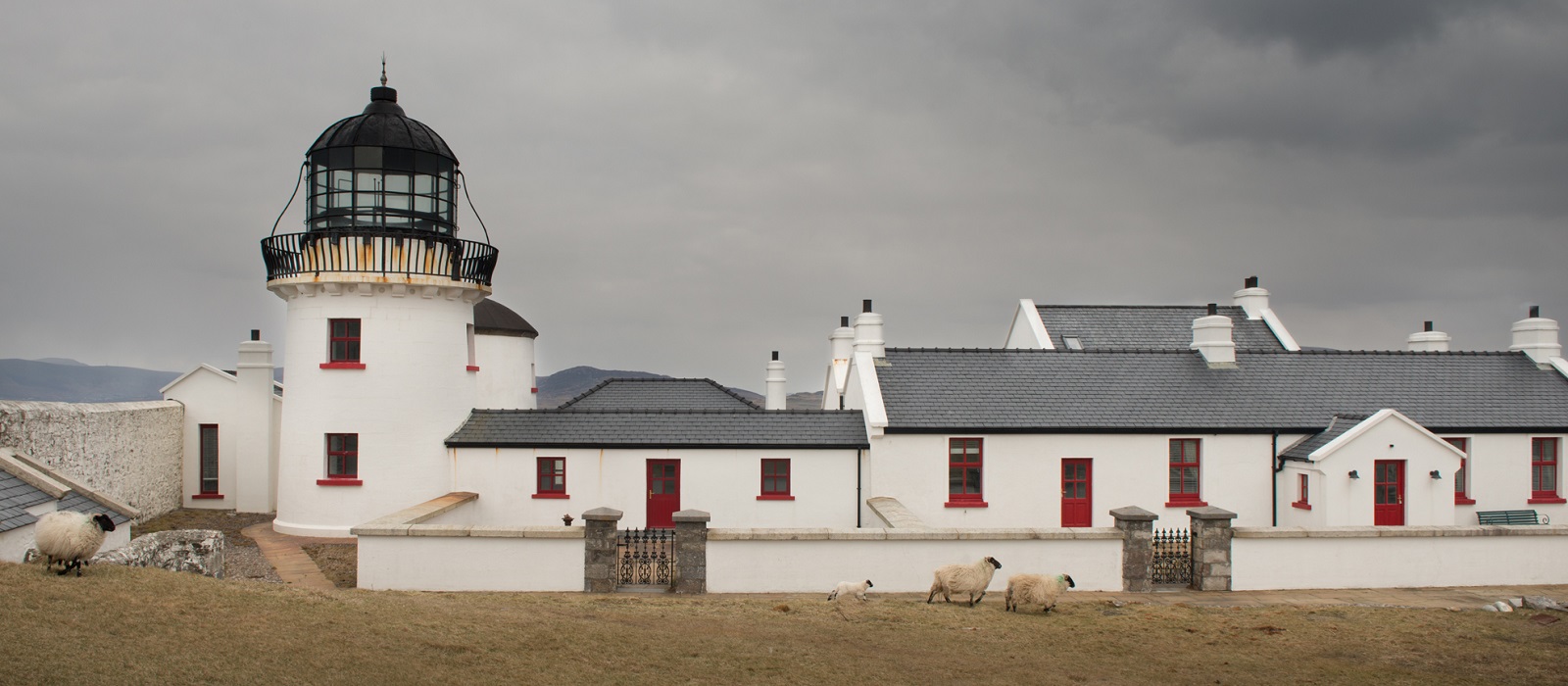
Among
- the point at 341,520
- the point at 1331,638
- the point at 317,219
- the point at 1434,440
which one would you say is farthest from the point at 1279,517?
the point at 317,219

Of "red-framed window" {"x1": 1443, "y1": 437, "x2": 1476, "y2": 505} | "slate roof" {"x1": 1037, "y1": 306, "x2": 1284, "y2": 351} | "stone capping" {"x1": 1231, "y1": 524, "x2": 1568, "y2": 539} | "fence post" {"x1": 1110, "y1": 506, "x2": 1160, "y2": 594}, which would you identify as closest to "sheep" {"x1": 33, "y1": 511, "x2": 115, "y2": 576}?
"fence post" {"x1": 1110, "y1": 506, "x2": 1160, "y2": 594}

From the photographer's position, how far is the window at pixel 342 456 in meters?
20.6

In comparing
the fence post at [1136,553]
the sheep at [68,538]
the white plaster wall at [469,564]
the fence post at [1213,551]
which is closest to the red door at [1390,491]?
the fence post at [1213,551]

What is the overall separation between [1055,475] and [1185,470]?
3098mm

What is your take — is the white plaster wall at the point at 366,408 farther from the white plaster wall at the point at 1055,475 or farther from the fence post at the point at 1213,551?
the fence post at the point at 1213,551

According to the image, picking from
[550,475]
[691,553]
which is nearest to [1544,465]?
[691,553]

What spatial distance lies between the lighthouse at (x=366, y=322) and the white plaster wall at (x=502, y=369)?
987 cm

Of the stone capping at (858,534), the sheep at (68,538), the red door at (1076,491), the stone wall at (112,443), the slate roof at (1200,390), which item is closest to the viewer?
the sheep at (68,538)

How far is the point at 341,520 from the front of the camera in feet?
67.1

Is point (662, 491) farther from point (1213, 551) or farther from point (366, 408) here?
point (1213, 551)

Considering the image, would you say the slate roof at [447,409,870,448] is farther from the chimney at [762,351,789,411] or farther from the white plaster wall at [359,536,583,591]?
the chimney at [762,351,789,411]

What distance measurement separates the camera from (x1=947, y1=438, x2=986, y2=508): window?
2123 cm

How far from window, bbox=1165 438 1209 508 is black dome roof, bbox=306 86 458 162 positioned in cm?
1789

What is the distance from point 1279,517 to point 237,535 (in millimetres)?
23045
